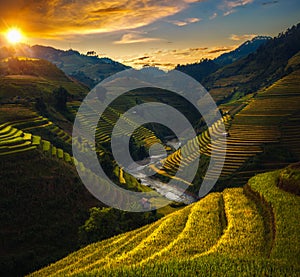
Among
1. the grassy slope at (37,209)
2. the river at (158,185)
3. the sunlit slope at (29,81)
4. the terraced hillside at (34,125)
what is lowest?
the river at (158,185)

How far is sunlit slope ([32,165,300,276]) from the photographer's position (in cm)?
1244

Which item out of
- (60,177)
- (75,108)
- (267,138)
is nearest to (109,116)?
(75,108)

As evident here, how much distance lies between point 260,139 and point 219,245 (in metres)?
43.9

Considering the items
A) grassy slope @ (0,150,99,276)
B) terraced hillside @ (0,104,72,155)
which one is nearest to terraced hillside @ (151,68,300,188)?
terraced hillside @ (0,104,72,155)

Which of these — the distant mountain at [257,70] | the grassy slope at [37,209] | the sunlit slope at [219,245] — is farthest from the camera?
the distant mountain at [257,70]

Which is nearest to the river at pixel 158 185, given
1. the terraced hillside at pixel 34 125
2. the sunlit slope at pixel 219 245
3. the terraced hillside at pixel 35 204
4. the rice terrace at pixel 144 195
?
the rice terrace at pixel 144 195

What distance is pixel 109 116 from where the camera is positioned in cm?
9481

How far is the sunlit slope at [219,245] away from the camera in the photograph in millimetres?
12438

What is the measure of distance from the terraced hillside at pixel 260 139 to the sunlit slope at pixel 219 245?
Answer: 2685 centimetres

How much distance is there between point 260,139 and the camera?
55.3 metres

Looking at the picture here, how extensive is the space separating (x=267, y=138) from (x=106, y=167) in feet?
94.8

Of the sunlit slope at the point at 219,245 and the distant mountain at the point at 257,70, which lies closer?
the sunlit slope at the point at 219,245

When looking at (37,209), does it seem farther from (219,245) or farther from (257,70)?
(257,70)

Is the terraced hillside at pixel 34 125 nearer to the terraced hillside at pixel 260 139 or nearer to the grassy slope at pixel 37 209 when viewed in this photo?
the grassy slope at pixel 37 209
